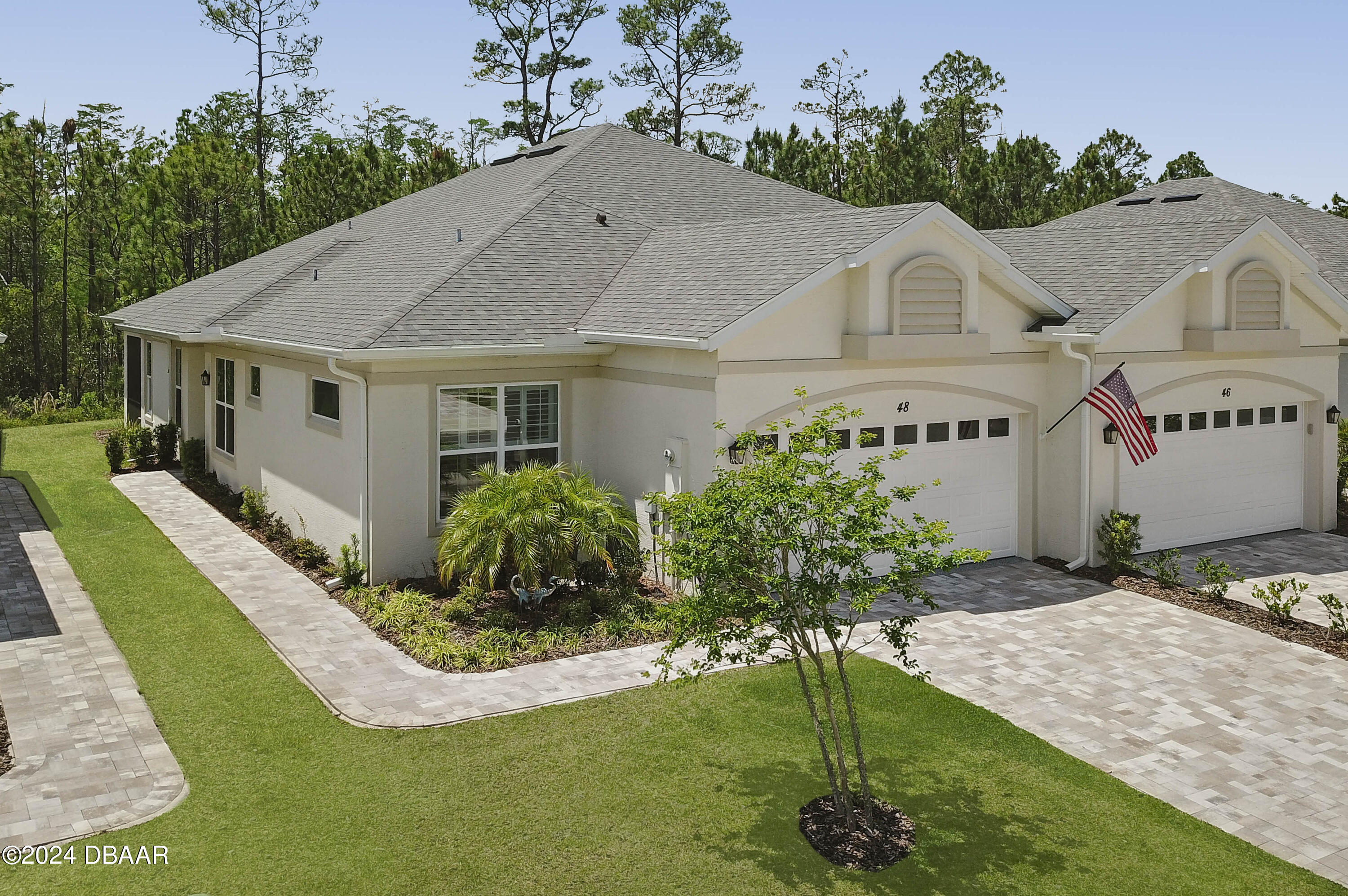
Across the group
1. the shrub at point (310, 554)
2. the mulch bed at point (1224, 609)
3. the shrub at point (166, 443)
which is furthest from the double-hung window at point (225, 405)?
the mulch bed at point (1224, 609)

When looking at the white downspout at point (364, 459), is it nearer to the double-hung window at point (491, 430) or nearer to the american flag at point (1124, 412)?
the double-hung window at point (491, 430)

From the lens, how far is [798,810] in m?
7.61

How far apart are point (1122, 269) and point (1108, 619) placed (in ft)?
18.2

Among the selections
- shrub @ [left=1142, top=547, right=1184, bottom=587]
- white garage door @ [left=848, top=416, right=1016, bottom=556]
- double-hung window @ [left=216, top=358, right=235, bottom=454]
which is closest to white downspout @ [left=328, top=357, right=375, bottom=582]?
white garage door @ [left=848, top=416, right=1016, bottom=556]

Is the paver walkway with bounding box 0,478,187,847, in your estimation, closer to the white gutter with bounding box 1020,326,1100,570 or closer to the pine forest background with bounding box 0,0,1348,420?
the white gutter with bounding box 1020,326,1100,570

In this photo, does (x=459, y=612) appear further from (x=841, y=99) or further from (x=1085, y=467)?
(x=841, y=99)

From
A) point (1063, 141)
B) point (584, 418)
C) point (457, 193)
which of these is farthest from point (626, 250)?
point (1063, 141)

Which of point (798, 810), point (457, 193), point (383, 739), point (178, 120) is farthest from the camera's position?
point (178, 120)

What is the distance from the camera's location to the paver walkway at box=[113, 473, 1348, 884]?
26.5 feet

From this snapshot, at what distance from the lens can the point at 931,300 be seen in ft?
43.7

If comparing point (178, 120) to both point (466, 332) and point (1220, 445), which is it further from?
point (1220, 445)

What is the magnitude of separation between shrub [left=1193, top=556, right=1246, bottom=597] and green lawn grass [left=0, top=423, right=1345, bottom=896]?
17.3 feet

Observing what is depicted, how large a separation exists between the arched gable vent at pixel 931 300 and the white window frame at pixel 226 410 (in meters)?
11.7

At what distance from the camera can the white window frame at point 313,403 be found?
543 inches
